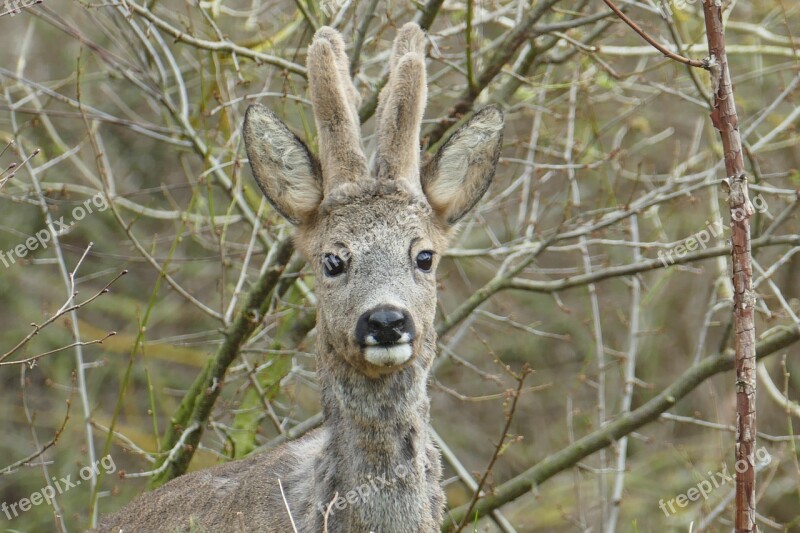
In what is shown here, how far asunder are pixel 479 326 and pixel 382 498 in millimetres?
9377

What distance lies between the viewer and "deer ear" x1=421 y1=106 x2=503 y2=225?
6512mm

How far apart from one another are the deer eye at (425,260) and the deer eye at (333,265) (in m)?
0.45

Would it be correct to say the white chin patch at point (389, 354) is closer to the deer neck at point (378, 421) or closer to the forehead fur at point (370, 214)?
the deer neck at point (378, 421)

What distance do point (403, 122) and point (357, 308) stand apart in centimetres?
128

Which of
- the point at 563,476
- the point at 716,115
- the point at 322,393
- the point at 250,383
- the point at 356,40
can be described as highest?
the point at 356,40

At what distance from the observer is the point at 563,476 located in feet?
48.0

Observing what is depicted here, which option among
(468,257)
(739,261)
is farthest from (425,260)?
(468,257)

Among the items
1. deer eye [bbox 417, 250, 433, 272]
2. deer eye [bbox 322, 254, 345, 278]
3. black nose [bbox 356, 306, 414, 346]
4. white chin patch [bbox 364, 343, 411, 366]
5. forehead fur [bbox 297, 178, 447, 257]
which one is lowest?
white chin patch [bbox 364, 343, 411, 366]

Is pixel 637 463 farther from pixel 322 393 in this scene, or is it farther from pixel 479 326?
pixel 322 393

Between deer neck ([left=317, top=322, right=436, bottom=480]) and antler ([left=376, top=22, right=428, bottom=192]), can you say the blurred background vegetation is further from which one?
deer neck ([left=317, top=322, right=436, bottom=480])

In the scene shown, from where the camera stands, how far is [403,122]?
640 cm

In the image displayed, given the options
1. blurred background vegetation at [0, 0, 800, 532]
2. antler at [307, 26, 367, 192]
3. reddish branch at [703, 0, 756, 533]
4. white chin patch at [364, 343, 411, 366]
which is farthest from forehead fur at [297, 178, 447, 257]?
blurred background vegetation at [0, 0, 800, 532]

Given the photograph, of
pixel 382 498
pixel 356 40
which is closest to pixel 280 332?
pixel 356 40

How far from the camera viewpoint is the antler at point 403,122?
638 cm
